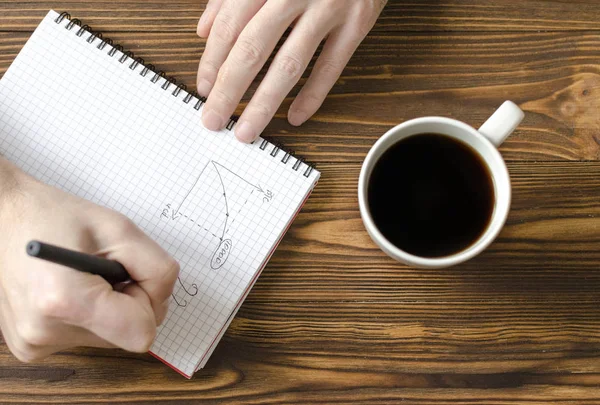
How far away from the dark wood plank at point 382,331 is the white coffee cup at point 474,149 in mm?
97

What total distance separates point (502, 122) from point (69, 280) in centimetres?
45

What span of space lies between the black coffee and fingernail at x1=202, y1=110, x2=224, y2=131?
0.19 metres

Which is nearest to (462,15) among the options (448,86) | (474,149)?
(448,86)

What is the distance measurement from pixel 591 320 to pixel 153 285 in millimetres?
528

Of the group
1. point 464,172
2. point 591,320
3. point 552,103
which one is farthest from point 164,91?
point 591,320

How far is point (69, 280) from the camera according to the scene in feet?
1.61

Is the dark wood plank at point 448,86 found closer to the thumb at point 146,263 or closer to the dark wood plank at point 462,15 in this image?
the dark wood plank at point 462,15

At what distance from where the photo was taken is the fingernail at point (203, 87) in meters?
0.67

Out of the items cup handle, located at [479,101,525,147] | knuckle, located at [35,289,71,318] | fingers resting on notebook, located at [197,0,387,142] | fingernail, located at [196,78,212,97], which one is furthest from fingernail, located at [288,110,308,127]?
knuckle, located at [35,289,71,318]

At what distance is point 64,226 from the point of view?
1.73 ft

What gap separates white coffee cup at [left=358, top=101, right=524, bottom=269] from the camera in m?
0.56

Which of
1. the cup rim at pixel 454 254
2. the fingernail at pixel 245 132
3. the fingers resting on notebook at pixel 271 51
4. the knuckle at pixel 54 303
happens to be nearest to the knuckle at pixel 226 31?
the fingers resting on notebook at pixel 271 51

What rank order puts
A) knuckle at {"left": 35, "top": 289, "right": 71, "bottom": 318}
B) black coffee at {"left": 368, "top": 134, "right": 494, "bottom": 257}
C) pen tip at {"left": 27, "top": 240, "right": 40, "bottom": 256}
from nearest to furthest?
pen tip at {"left": 27, "top": 240, "right": 40, "bottom": 256}, knuckle at {"left": 35, "top": 289, "right": 71, "bottom": 318}, black coffee at {"left": 368, "top": 134, "right": 494, "bottom": 257}

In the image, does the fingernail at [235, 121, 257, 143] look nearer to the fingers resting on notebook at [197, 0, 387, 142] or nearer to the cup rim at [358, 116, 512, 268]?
the fingers resting on notebook at [197, 0, 387, 142]
